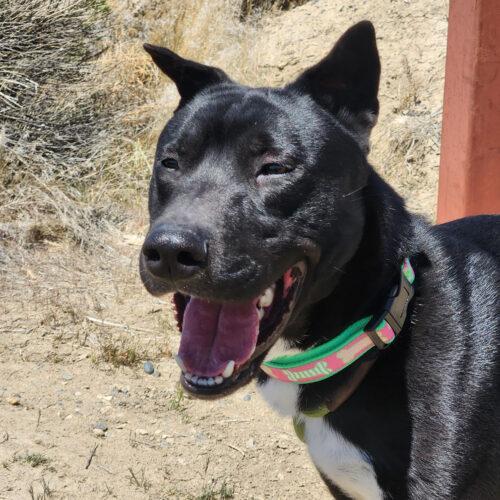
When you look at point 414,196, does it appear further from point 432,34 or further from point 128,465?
point 128,465

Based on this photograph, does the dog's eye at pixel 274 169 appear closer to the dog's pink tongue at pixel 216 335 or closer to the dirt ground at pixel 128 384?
the dog's pink tongue at pixel 216 335

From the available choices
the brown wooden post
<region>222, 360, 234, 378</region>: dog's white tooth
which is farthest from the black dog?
the brown wooden post

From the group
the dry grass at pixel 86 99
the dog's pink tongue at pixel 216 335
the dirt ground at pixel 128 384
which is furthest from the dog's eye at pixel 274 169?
the dry grass at pixel 86 99

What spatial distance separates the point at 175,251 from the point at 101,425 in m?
1.82

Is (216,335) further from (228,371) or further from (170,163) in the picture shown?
(170,163)

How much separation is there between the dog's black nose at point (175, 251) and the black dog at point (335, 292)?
0.03m

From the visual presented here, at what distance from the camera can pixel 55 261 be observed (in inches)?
198

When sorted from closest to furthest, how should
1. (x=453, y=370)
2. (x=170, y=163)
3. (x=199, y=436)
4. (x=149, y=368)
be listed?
1. (x=453, y=370)
2. (x=170, y=163)
3. (x=199, y=436)
4. (x=149, y=368)

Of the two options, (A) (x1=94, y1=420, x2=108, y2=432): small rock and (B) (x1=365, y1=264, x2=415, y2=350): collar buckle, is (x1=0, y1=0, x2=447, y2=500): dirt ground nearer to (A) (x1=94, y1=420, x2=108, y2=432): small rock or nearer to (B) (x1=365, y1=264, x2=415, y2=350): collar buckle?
(A) (x1=94, y1=420, x2=108, y2=432): small rock

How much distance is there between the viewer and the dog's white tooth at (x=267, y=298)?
2262 mm

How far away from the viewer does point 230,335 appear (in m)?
2.26

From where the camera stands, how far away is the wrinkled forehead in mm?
2332

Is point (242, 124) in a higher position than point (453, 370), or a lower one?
higher

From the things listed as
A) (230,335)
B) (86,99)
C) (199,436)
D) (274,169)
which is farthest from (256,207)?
(86,99)
